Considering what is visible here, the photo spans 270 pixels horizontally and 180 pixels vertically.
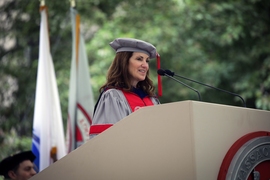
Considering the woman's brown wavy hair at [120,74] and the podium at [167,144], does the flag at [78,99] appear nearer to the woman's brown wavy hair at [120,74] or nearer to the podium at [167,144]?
the woman's brown wavy hair at [120,74]

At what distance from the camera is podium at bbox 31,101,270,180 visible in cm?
242

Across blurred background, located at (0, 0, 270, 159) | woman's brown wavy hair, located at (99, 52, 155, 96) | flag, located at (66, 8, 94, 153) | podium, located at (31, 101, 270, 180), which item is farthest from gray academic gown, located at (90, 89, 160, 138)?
blurred background, located at (0, 0, 270, 159)

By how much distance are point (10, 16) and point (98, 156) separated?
7.15m

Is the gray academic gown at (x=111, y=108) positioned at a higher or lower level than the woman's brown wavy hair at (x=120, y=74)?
lower

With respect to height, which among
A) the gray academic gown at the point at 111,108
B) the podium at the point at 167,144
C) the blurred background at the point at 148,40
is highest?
the blurred background at the point at 148,40

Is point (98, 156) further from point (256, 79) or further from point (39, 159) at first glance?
point (256, 79)

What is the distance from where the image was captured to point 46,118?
18.5 feet

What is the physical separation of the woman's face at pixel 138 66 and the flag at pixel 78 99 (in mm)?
2543

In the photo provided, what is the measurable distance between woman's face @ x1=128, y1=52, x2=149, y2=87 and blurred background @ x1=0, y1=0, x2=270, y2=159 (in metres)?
4.88

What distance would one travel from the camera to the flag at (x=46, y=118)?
5.47 m

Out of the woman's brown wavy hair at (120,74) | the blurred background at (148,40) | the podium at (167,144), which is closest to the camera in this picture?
the podium at (167,144)

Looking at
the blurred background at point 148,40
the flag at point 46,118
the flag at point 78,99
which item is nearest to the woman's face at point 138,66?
the flag at point 46,118

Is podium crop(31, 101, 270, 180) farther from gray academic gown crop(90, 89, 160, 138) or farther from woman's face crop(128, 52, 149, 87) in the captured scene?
woman's face crop(128, 52, 149, 87)

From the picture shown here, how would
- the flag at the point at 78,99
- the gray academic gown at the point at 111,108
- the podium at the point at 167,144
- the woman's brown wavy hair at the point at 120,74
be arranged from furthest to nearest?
the flag at the point at 78,99 → the woman's brown wavy hair at the point at 120,74 → the gray academic gown at the point at 111,108 → the podium at the point at 167,144
